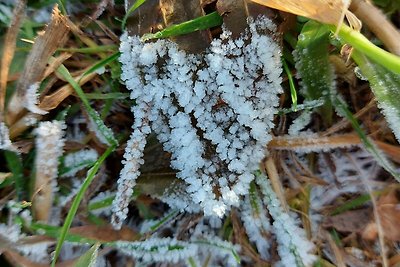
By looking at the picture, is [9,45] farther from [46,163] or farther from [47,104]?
[46,163]

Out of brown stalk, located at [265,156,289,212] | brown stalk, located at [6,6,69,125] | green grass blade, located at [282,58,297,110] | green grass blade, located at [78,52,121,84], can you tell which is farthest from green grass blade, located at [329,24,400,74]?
brown stalk, located at [6,6,69,125]

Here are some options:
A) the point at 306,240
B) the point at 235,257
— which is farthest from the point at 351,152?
the point at 235,257

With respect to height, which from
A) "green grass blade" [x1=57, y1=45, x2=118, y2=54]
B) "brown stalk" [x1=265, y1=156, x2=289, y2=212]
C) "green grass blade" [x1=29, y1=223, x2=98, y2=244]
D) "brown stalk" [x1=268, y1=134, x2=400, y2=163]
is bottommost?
"green grass blade" [x1=29, y1=223, x2=98, y2=244]

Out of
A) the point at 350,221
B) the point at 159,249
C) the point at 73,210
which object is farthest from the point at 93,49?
the point at 350,221

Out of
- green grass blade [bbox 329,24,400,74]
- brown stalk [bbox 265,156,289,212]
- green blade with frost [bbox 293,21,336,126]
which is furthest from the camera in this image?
brown stalk [bbox 265,156,289,212]

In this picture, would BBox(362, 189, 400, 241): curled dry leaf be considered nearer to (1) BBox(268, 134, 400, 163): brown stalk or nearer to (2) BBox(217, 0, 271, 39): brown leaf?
(1) BBox(268, 134, 400, 163): brown stalk
